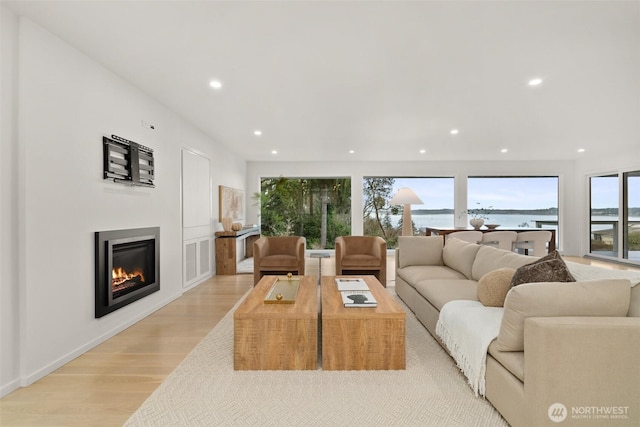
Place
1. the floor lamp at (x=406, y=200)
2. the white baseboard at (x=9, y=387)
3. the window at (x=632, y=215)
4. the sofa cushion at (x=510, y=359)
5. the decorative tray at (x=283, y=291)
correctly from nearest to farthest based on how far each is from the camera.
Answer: the sofa cushion at (x=510, y=359)
the white baseboard at (x=9, y=387)
the decorative tray at (x=283, y=291)
the floor lamp at (x=406, y=200)
the window at (x=632, y=215)

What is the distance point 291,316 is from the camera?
2.25m

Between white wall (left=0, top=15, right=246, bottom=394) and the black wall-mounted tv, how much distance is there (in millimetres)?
72

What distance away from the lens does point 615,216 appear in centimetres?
687

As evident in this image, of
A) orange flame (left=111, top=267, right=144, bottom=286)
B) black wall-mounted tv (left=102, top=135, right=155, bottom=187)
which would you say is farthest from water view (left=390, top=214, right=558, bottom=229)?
orange flame (left=111, top=267, right=144, bottom=286)

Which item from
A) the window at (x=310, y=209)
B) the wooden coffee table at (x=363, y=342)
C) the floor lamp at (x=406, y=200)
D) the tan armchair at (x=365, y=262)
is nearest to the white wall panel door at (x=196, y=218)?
the tan armchair at (x=365, y=262)

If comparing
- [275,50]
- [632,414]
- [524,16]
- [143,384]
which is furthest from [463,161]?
[143,384]

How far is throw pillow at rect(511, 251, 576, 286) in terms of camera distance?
6.40 feet

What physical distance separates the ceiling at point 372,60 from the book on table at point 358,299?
2032mm

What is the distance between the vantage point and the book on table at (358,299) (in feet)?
7.78

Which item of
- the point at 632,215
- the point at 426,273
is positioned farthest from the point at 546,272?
the point at 632,215

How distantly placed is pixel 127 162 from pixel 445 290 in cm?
336

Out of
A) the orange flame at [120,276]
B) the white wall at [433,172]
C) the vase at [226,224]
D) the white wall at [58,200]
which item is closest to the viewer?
the white wall at [58,200]

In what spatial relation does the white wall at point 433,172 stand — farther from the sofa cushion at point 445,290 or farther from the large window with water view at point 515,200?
the sofa cushion at point 445,290

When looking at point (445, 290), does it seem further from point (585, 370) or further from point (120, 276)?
point (120, 276)
